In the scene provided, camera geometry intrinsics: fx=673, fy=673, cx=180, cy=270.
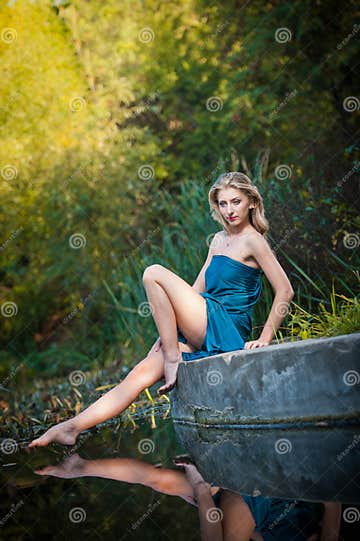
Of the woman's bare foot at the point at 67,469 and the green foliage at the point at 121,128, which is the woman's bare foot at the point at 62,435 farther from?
the green foliage at the point at 121,128

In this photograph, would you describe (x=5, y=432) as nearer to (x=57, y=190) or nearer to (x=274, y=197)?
(x=274, y=197)

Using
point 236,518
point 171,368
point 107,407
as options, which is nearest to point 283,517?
point 236,518

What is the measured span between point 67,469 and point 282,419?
0.93 meters

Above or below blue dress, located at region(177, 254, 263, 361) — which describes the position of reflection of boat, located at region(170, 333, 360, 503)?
below

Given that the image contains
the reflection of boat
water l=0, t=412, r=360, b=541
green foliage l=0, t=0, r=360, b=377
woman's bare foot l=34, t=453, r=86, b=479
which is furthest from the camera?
green foliage l=0, t=0, r=360, b=377

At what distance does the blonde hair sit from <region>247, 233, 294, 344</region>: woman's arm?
0.09 m

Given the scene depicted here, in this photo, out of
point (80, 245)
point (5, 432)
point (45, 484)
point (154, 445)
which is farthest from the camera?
point (80, 245)

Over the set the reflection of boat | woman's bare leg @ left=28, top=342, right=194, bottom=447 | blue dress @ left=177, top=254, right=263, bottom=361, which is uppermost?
blue dress @ left=177, top=254, right=263, bottom=361

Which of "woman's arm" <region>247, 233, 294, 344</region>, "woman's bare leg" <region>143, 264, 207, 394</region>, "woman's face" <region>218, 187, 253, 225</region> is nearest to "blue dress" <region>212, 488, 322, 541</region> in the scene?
"woman's arm" <region>247, 233, 294, 344</region>

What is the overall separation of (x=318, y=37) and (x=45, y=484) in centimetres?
566

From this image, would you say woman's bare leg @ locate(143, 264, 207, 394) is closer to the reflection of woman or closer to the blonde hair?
the blonde hair

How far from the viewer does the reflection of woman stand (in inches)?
65.0

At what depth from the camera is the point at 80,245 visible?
27.4 ft

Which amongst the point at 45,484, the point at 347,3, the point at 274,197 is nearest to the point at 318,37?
the point at 347,3
